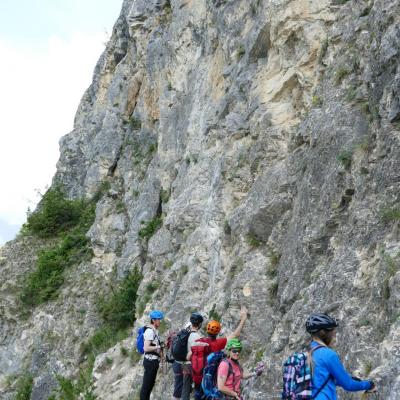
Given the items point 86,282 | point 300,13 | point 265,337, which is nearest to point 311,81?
point 300,13

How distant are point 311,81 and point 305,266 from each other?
5.63m

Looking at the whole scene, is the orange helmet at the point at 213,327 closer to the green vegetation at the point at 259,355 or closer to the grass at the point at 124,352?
the green vegetation at the point at 259,355

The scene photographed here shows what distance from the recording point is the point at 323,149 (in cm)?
934

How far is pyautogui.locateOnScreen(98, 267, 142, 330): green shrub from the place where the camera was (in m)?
20.2

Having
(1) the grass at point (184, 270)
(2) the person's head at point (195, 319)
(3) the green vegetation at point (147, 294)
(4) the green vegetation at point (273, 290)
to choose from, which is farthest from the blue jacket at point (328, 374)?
(3) the green vegetation at point (147, 294)

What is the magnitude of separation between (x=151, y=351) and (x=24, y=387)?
14376 mm

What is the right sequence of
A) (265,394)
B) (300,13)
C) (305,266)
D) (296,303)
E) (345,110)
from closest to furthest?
(265,394) < (296,303) < (305,266) < (345,110) < (300,13)

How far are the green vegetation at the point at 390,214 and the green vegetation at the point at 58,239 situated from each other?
815 inches

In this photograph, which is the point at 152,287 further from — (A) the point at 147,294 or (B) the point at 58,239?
(B) the point at 58,239

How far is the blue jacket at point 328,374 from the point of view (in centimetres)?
441

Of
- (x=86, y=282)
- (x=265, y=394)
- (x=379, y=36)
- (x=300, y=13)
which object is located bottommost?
(x=265, y=394)

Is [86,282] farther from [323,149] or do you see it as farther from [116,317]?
[323,149]

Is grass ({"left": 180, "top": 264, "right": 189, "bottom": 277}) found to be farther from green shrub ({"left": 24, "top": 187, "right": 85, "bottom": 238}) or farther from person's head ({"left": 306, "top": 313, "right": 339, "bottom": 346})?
green shrub ({"left": 24, "top": 187, "right": 85, "bottom": 238})

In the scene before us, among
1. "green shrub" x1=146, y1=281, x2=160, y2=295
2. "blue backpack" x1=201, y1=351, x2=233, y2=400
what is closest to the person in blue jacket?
"blue backpack" x1=201, y1=351, x2=233, y2=400
